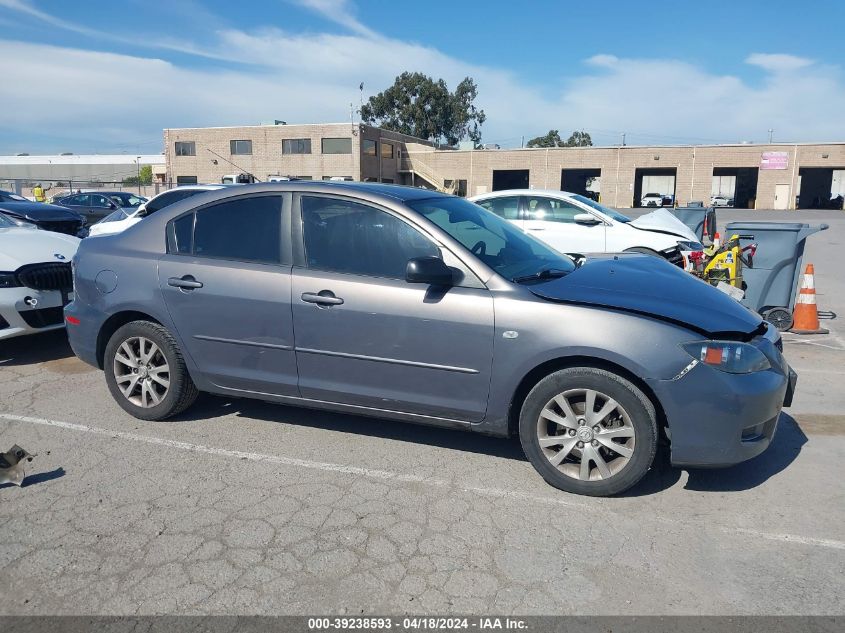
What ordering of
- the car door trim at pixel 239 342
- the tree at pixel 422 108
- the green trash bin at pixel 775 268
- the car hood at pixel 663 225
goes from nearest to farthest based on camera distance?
the car door trim at pixel 239 342, the green trash bin at pixel 775 268, the car hood at pixel 663 225, the tree at pixel 422 108

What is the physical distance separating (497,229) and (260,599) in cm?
288

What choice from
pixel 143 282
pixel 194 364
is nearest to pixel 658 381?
pixel 194 364

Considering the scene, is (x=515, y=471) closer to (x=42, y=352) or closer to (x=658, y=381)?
(x=658, y=381)

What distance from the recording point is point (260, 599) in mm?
2785

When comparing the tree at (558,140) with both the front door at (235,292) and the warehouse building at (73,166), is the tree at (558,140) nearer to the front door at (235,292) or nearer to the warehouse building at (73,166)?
the warehouse building at (73,166)

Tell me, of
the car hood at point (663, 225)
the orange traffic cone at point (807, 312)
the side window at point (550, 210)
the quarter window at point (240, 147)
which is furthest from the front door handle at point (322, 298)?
the quarter window at point (240, 147)

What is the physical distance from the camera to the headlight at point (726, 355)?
11.1ft

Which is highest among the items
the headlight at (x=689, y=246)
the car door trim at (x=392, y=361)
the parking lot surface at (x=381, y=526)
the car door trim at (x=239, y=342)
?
the headlight at (x=689, y=246)

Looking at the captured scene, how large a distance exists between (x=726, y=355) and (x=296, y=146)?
176 feet

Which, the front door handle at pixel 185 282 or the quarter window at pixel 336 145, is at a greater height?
Answer: the quarter window at pixel 336 145

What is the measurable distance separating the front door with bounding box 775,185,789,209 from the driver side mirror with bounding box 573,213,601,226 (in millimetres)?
47863

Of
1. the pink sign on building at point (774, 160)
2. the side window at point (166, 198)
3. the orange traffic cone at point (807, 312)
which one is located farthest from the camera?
the pink sign on building at point (774, 160)

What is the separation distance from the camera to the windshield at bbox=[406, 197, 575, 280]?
4031 millimetres

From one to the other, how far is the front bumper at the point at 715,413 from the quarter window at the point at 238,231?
258cm
